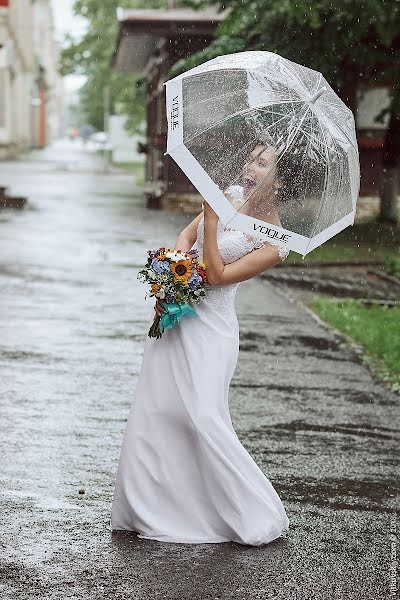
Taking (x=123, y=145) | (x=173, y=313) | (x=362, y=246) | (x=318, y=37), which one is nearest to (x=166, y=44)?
(x=318, y=37)

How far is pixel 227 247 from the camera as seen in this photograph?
5664mm

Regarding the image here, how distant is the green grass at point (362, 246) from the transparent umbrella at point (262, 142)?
37.8ft

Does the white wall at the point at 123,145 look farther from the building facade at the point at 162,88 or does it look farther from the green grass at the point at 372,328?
the green grass at the point at 372,328

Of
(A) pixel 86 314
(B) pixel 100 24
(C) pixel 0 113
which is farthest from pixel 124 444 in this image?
(B) pixel 100 24

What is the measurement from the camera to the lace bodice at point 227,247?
18.6 feet

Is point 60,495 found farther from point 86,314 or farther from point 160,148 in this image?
point 160,148

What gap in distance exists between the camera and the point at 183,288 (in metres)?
→ 5.53

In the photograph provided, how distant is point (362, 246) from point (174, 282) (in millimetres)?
17183

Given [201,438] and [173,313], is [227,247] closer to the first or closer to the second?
[173,313]

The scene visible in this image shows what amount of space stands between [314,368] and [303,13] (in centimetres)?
915

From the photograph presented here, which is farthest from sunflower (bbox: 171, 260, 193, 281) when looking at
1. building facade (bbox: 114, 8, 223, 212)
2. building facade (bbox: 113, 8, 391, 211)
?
building facade (bbox: 113, 8, 391, 211)

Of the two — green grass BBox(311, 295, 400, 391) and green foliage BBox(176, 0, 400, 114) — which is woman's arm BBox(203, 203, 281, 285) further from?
green foliage BBox(176, 0, 400, 114)

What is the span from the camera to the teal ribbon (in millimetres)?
5574

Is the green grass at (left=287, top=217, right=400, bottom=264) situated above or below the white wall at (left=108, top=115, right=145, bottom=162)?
above
